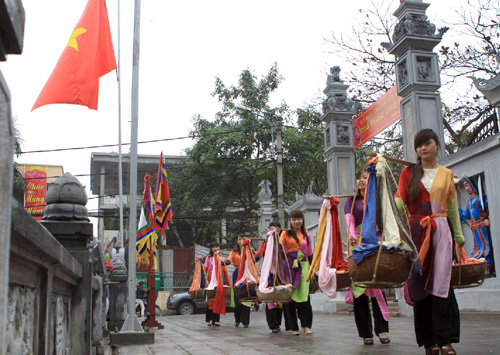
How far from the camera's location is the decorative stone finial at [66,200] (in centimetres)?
459

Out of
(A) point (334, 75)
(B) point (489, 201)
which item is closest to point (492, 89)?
(B) point (489, 201)

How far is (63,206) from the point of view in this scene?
15.1 ft

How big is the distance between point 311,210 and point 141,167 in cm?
2249

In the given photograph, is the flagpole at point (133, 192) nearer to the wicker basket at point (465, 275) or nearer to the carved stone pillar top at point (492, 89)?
the wicker basket at point (465, 275)

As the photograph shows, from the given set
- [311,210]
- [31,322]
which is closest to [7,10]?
[31,322]

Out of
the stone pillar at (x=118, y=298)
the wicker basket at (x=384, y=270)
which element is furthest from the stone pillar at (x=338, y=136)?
the wicker basket at (x=384, y=270)

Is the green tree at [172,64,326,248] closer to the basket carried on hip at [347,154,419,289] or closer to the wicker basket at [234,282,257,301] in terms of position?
the wicker basket at [234,282,257,301]

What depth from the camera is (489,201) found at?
8.18 metres

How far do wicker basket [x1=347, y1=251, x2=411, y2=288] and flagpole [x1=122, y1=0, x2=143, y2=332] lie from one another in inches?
186

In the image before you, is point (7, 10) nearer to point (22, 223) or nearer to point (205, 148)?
point (22, 223)

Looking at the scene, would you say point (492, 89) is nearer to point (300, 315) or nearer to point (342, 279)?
point (342, 279)

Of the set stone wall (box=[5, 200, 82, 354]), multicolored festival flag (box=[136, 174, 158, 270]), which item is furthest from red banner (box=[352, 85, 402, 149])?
stone wall (box=[5, 200, 82, 354])

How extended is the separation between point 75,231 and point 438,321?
9.95 feet

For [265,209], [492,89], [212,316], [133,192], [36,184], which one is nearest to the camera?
[492,89]
